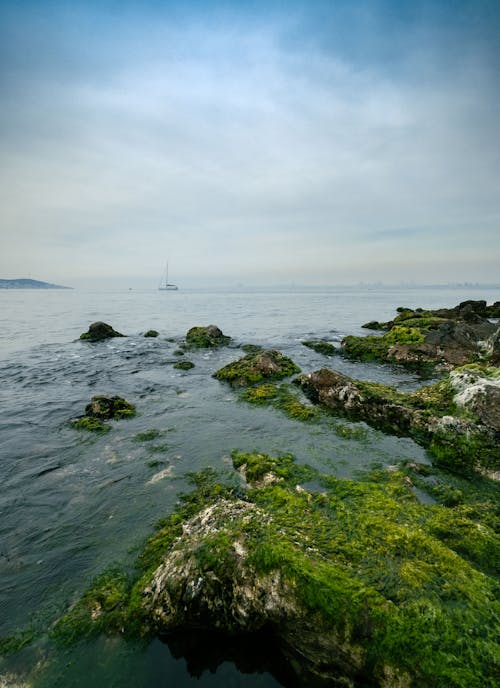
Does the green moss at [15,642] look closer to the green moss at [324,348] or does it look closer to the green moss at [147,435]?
the green moss at [147,435]

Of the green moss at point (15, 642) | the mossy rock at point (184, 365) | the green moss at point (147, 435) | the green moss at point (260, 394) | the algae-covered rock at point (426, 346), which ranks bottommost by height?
the green moss at point (15, 642)

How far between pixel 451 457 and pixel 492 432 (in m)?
1.37

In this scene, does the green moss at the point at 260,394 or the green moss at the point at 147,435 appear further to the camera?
the green moss at the point at 260,394

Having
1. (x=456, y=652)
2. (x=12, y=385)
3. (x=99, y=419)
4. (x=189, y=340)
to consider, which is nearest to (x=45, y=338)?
(x=189, y=340)

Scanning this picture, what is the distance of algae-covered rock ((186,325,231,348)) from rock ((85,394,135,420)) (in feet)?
46.9

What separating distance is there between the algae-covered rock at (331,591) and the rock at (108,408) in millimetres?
6980

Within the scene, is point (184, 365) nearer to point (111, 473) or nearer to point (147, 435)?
point (147, 435)

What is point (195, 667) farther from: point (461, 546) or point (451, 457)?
point (451, 457)

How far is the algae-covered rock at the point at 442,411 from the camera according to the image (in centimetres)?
899

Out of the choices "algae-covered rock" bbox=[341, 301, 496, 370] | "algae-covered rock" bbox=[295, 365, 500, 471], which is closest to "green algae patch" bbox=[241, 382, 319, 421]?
"algae-covered rock" bbox=[295, 365, 500, 471]

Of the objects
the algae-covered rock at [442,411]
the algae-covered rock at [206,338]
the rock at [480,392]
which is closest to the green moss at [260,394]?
the algae-covered rock at [442,411]

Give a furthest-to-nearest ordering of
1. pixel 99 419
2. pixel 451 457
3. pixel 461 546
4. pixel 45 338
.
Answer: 1. pixel 45 338
2. pixel 99 419
3. pixel 451 457
4. pixel 461 546

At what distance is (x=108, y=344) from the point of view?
2881 cm

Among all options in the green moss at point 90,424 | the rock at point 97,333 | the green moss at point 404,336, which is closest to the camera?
the green moss at point 90,424
